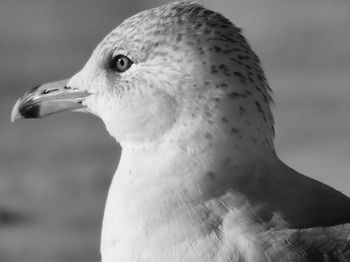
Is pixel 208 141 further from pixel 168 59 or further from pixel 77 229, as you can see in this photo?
pixel 77 229

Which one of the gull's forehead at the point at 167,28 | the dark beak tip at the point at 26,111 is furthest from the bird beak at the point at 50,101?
the gull's forehead at the point at 167,28

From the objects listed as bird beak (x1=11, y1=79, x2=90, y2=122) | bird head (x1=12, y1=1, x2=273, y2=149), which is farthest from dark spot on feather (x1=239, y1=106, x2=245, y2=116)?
bird beak (x1=11, y1=79, x2=90, y2=122)

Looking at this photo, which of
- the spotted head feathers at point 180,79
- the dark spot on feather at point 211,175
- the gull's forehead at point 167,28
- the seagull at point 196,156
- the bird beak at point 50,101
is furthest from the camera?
the bird beak at point 50,101

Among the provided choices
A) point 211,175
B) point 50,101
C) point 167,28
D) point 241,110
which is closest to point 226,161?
point 211,175

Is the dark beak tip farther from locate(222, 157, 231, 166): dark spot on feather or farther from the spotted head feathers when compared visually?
locate(222, 157, 231, 166): dark spot on feather

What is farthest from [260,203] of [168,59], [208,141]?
[168,59]

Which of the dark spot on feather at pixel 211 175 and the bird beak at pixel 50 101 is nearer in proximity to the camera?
the dark spot on feather at pixel 211 175

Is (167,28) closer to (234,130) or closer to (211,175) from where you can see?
(234,130)

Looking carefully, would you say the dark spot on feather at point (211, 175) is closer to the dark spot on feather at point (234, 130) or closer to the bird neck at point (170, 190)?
the bird neck at point (170, 190)
